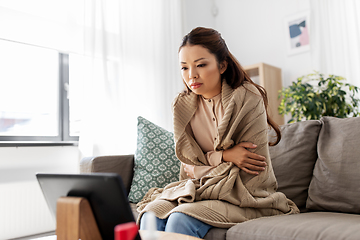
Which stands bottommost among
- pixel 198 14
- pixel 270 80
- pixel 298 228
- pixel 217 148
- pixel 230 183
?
pixel 298 228

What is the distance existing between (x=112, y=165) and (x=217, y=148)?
2.42ft

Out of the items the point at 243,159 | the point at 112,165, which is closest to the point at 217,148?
the point at 243,159

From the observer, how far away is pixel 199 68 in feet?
4.34

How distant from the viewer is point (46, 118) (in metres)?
2.51

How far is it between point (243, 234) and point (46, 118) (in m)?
1.94

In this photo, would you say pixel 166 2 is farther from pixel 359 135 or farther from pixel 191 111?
pixel 359 135

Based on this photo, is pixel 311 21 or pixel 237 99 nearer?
pixel 237 99

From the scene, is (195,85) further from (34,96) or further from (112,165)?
(34,96)

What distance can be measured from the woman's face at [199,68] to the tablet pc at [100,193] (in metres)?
0.76

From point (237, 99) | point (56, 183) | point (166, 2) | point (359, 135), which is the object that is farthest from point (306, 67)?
point (56, 183)

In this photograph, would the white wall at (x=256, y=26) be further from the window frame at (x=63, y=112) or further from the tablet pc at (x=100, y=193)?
the tablet pc at (x=100, y=193)

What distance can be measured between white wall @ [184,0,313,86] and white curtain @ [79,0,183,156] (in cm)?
47

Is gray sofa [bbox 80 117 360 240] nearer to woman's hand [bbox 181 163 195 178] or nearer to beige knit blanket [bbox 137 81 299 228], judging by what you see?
beige knit blanket [bbox 137 81 299 228]

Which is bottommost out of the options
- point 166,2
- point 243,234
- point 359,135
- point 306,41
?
point 243,234
